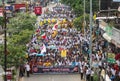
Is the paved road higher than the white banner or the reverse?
the reverse

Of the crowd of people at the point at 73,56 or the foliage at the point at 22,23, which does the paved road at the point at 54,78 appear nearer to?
the crowd of people at the point at 73,56

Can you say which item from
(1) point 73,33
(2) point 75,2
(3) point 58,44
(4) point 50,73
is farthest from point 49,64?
(2) point 75,2

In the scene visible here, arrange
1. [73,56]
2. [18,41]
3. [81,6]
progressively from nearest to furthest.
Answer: [73,56] → [18,41] → [81,6]

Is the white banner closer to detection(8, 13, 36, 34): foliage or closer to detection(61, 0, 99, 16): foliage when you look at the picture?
detection(8, 13, 36, 34): foliage

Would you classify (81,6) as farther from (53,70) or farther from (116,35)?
(116,35)

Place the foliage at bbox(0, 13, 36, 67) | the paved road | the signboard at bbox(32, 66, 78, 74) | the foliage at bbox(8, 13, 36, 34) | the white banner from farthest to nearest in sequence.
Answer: the foliage at bbox(8, 13, 36, 34) → the signboard at bbox(32, 66, 78, 74) → the paved road → the foliage at bbox(0, 13, 36, 67) → the white banner

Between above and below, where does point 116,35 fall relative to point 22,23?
above

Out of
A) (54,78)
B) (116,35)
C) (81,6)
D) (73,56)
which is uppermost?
(81,6)

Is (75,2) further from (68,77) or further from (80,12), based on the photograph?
(68,77)

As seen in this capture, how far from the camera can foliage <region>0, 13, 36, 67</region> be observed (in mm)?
35781

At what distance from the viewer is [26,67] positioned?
3872 centimetres

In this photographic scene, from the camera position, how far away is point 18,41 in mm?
46250

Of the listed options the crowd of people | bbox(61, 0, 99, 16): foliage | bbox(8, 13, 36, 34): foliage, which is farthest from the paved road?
bbox(61, 0, 99, 16): foliage

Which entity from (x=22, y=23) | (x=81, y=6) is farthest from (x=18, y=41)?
(x=81, y=6)
